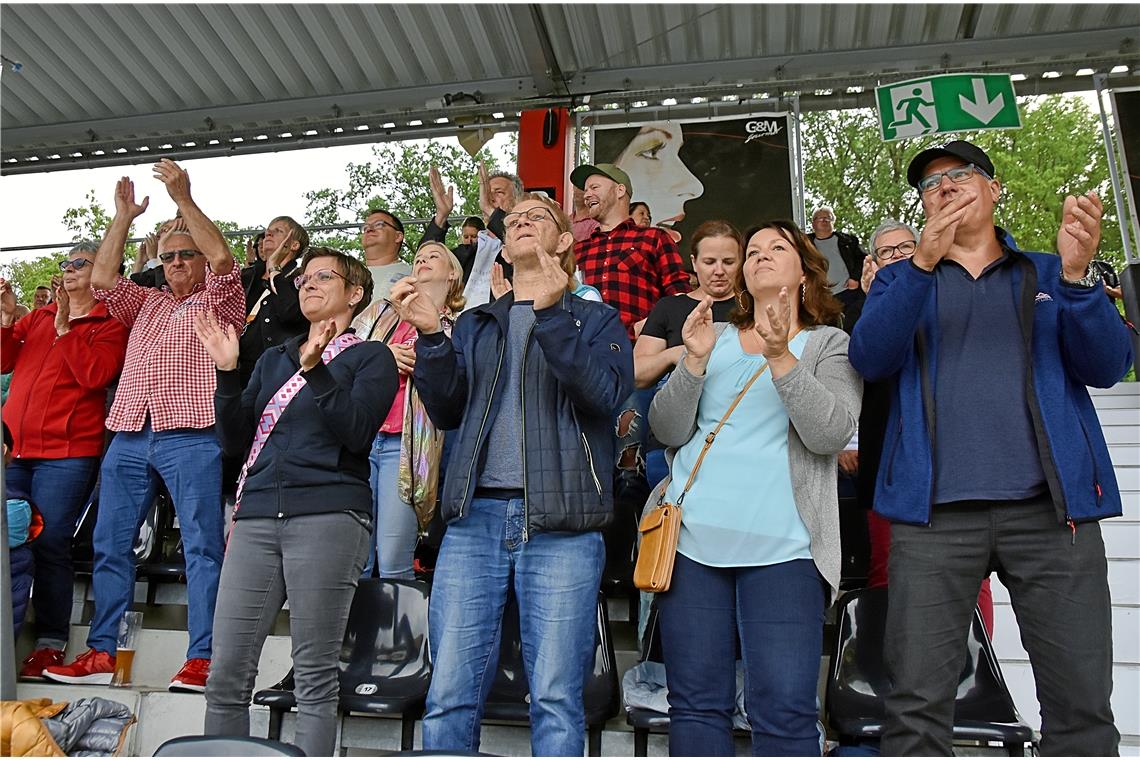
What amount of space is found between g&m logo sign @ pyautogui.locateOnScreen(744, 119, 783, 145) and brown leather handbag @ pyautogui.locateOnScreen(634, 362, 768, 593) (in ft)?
18.9

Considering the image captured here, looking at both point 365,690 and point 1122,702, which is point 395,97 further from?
point 1122,702

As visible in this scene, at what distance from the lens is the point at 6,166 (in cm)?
880

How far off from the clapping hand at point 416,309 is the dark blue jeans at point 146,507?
1.58 metres

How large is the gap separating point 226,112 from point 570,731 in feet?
24.4

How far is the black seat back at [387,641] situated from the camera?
287 cm

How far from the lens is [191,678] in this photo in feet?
10.4

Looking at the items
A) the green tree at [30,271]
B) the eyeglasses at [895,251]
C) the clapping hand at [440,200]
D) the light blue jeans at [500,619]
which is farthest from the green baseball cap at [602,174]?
the green tree at [30,271]

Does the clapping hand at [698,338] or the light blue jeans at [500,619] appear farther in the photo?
the clapping hand at [698,338]

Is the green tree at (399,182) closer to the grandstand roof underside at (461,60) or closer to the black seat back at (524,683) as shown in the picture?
the grandstand roof underside at (461,60)

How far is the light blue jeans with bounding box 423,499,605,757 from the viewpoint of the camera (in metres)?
2.16

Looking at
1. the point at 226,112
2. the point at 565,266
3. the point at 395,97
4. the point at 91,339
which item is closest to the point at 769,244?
the point at 565,266

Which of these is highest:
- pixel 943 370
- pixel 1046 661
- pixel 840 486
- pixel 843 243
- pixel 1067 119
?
pixel 1067 119

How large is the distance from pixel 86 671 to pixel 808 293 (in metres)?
2.88

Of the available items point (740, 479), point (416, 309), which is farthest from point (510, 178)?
point (740, 479)
